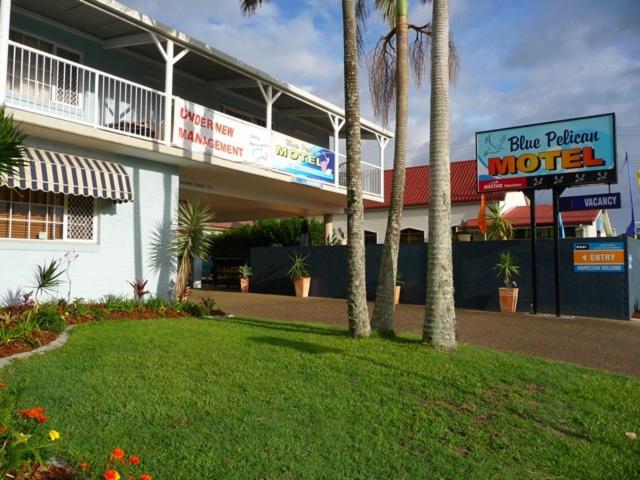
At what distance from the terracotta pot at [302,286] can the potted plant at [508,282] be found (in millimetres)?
6799

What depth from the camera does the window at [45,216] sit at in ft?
33.7

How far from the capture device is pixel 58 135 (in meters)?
10.1

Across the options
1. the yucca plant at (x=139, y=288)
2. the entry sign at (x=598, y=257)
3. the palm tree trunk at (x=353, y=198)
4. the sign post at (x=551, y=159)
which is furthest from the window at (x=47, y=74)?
the entry sign at (x=598, y=257)

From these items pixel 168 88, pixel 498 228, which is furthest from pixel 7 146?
pixel 498 228

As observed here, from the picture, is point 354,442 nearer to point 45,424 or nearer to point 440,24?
point 45,424

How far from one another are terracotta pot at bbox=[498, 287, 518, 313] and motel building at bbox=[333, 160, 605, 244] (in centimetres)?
836

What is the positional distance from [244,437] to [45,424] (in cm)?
161

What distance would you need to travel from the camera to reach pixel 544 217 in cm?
2453

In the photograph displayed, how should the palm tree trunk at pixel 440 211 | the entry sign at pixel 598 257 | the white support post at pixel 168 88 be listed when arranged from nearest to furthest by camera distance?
the palm tree trunk at pixel 440 211 < the white support post at pixel 168 88 < the entry sign at pixel 598 257

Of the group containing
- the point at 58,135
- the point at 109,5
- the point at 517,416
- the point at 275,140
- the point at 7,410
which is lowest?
the point at 517,416

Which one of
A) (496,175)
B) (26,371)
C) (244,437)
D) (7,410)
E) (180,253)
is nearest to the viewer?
(7,410)

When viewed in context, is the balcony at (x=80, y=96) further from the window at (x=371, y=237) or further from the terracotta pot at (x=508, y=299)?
the window at (x=371, y=237)

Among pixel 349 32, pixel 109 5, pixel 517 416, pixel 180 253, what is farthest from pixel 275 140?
pixel 517 416

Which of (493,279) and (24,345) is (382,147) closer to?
(493,279)
